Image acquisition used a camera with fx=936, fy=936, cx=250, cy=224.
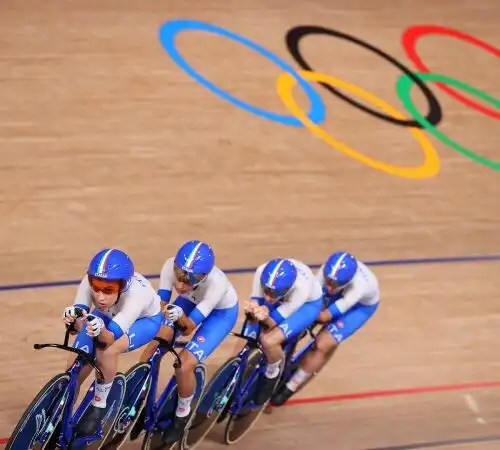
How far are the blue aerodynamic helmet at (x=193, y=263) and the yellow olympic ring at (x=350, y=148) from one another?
334 cm

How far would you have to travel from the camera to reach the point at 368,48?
27.0 ft

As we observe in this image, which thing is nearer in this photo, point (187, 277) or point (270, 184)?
point (187, 277)

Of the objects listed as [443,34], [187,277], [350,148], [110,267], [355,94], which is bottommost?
[350,148]

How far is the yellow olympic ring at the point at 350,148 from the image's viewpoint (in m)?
7.08

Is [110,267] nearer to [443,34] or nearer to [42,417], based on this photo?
[42,417]

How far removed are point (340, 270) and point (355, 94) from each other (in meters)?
3.40

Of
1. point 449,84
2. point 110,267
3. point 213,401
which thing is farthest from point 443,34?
point 110,267

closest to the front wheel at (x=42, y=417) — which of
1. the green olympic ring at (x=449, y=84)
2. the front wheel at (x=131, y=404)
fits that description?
the front wheel at (x=131, y=404)

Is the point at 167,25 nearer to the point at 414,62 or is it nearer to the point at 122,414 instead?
the point at 414,62

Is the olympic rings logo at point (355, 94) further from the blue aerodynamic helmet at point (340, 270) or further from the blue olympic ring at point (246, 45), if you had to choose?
the blue aerodynamic helmet at point (340, 270)

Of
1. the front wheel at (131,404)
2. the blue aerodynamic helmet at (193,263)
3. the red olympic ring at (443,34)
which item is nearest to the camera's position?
the blue aerodynamic helmet at (193,263)

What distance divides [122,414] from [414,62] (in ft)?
16.8

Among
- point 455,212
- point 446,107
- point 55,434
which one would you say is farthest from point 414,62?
point 55,434

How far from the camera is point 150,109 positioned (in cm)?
698
